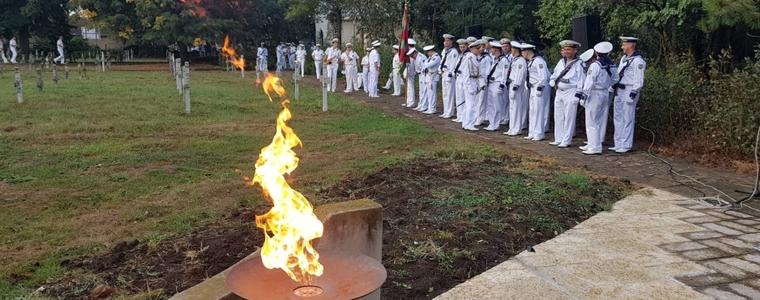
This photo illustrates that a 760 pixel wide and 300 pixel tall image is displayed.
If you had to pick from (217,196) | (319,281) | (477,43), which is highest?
(477,43)

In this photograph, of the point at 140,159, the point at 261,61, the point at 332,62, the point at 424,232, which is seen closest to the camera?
the point at 424,232

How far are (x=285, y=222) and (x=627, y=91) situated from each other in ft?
28.6

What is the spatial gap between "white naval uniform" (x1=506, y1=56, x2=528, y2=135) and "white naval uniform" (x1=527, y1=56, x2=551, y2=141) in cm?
35

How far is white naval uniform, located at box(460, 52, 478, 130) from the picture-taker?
13.8 meters

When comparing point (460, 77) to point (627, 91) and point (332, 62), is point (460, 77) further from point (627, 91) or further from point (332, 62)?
point (332, 62)

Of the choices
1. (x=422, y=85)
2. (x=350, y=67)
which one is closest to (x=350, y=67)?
(x=350, y=67)

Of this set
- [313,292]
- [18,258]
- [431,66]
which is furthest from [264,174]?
[431,66]

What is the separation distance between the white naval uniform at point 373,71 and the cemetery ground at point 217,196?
306 inches

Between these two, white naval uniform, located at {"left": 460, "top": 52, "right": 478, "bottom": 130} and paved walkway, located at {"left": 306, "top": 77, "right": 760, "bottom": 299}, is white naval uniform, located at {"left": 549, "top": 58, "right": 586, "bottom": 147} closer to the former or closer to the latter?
white naval uniform, located at {"left": 460, "top": 52, "right": 478, "bottom": 130}

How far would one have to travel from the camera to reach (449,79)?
615 inches

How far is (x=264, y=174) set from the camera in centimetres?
350

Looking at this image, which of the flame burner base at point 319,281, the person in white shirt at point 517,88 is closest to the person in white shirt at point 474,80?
the person in white shirt at point 517,88

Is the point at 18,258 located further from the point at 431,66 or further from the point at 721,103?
the point at 431,66

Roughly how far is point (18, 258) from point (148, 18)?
3303 cm
